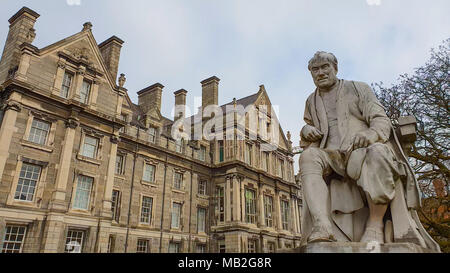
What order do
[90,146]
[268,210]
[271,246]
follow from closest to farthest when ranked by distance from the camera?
[90,146], [271,246], [268,210]

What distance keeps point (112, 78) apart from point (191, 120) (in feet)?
45.7

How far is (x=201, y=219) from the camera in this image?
89.1ft

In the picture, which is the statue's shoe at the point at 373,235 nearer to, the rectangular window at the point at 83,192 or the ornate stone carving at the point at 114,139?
the rectangular window at the point at 83,192

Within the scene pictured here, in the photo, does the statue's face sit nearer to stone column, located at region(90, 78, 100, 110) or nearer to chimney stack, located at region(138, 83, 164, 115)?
stone column, located at region(90, 78, 100, 110)

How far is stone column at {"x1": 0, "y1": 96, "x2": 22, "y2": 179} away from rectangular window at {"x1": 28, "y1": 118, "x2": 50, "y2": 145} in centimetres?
97

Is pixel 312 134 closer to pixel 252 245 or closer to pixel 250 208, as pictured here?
pixel 252 245

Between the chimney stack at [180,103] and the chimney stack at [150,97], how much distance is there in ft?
9.93

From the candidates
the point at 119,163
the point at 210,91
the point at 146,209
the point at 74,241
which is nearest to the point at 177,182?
the point at 146,209

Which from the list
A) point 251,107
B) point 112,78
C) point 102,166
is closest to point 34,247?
point 102,166

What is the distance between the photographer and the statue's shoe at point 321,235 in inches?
113

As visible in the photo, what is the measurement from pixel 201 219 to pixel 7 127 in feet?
54.2

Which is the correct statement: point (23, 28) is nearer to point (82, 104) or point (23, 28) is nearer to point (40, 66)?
point (40, 66)

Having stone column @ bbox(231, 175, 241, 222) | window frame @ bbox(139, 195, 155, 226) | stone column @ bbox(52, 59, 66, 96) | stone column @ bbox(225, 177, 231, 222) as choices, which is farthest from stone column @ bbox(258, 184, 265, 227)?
stone column @ bbox(52, 59, 66, 96)

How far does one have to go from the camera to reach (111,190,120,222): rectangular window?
21.0 m
